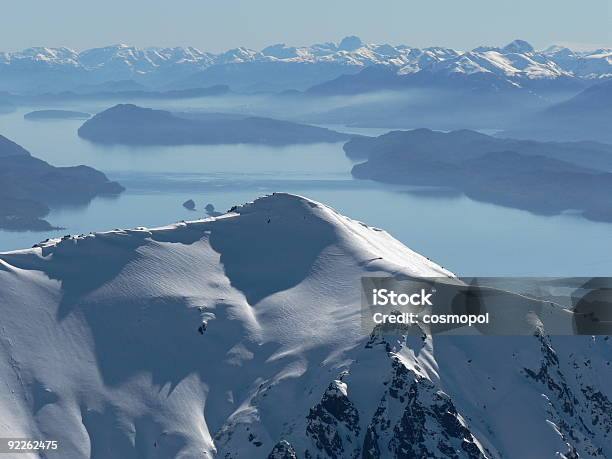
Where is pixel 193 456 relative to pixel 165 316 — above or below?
below

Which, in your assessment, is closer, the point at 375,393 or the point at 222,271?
the point at 375,393

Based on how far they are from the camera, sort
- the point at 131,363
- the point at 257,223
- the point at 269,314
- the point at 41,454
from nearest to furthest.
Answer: the point at 41,454, the point at 131,363, the point at 269,314, the point at 257,223

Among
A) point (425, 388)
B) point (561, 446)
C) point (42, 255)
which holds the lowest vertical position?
point (561, 446)

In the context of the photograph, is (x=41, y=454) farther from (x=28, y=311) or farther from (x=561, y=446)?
(x=561, y=446)

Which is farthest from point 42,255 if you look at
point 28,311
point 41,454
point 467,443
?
point 467,443

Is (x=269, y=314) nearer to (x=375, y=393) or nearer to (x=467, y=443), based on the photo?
(x=375, y=393)

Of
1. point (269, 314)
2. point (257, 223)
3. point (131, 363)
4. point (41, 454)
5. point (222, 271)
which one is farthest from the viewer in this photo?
point (257, 223)
